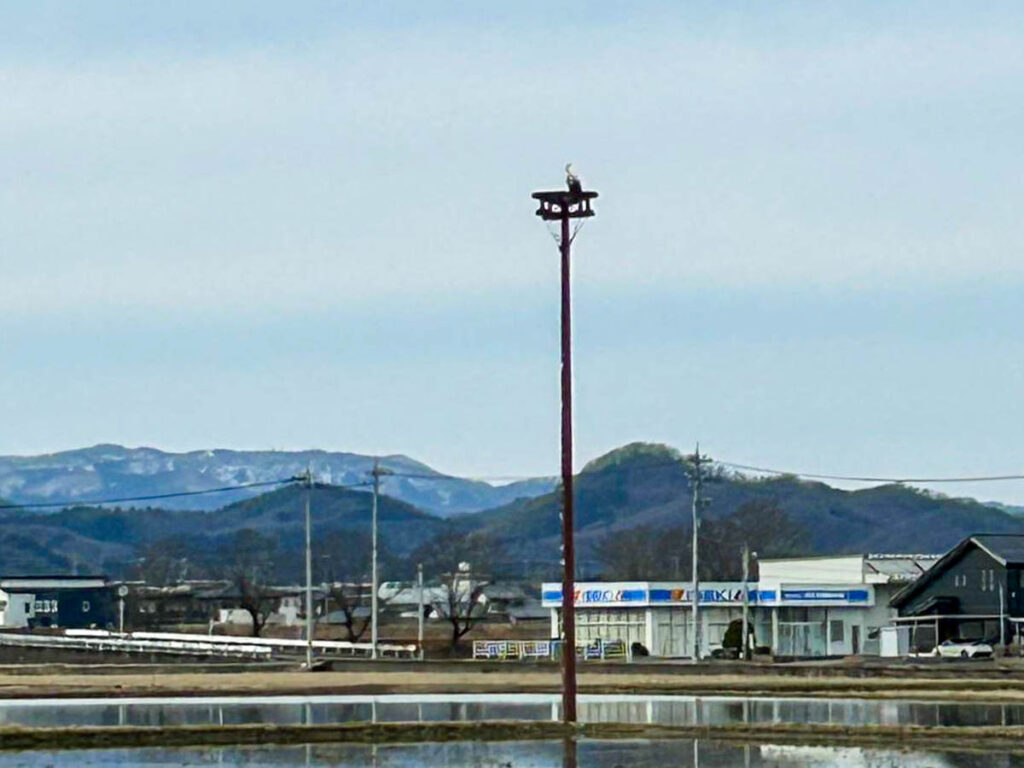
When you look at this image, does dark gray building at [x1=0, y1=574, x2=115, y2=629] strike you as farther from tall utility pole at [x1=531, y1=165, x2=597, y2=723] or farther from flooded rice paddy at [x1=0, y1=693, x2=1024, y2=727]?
tall utility pole at [x1=531, y1=165, x2=597, y2=723]

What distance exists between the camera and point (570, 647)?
3822 cm

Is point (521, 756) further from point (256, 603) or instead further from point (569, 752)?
point (256, 603)

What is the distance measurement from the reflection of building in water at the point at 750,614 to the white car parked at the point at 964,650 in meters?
9.35

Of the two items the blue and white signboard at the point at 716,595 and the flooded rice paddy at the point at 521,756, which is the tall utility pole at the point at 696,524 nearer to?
the blue and white signboard at the point at 716,595

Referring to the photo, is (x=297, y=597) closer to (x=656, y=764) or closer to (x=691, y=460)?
(x=691, y=460)

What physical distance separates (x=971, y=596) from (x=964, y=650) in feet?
23.2

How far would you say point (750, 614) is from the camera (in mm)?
93375

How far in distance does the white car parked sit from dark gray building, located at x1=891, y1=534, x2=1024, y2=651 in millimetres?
2515

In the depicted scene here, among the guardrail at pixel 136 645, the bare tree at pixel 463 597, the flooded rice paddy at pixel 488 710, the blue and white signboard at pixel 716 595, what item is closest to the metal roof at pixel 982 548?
the blue and white signboard at pixel 716 595

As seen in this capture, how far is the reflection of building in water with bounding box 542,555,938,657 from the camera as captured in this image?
3610 inches

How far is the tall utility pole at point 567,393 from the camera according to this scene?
37000 millimetres

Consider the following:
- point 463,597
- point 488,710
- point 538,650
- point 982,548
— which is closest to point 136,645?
point 538,650

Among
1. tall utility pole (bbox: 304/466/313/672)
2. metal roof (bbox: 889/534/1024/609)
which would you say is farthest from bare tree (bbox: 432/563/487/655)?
metal roof (bbox: 889/534/1024/609)

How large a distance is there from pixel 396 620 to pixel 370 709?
117609 millimetres
